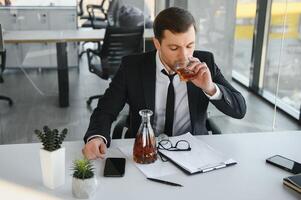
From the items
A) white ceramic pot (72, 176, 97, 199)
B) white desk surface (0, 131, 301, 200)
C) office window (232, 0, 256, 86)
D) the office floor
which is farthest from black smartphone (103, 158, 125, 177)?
office window (232, 0, 256, 86)

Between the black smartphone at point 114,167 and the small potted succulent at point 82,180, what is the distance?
0.16 meters

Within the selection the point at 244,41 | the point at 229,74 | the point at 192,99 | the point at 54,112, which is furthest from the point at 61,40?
the point at 192,99

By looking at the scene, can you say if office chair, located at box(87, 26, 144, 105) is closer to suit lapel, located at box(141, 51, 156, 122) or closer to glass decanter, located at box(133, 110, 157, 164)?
suit lapel, located at box(141, 51, 156, 122)

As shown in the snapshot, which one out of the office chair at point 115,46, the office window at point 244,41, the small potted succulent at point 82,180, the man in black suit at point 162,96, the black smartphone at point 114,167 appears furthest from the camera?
the office window at point 244,41

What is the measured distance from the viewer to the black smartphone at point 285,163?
1.46 metres

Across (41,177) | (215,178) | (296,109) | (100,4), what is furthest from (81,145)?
(100,4)

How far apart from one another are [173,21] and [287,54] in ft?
10.3

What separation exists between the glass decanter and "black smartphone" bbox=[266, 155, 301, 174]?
47 cm

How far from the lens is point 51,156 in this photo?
125 cm

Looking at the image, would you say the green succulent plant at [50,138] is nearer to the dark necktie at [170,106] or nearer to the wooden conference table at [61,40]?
the dark necktie at [170,106]

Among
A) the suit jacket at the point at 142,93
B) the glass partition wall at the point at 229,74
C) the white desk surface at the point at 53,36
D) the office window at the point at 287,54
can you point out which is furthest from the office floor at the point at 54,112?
the suit jacket at the point at 142,93

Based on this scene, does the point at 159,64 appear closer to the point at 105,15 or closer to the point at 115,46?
the point at 115,46

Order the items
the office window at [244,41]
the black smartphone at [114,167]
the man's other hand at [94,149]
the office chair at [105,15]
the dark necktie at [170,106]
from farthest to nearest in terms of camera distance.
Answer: the office chair at [105,15] → the office window at [244,41] → the dark necktie at [170,106] → the man's other hand at [94,149] → the black smartphone at [114,167]

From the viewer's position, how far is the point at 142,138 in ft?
4.80
